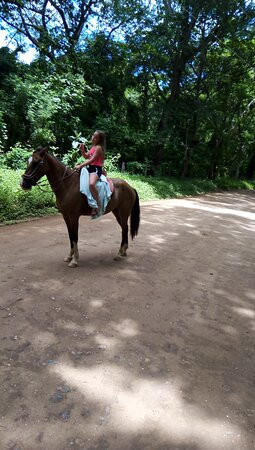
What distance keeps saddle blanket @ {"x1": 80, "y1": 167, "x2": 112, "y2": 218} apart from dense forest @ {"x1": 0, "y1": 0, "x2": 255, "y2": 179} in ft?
33.1

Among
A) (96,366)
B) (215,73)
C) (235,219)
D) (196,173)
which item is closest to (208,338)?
(96,366)

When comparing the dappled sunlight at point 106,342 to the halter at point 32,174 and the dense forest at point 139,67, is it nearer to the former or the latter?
the halter at point 32,174

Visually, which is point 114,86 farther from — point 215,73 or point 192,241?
point 192,241

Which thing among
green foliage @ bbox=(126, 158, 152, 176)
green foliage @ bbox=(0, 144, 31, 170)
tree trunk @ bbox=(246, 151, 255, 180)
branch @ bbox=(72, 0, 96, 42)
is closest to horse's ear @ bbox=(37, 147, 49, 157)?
green foliage @ bbox=(0, 144, 31, 170)

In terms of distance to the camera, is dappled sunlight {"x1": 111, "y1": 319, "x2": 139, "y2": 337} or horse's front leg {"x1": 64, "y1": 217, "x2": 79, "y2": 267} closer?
dappled sunlight {"x1": 111, "y1": 319, "x2": 139, "y2": 337}

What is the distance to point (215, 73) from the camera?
65.9 ft

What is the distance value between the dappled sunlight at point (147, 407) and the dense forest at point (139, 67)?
1297 cm

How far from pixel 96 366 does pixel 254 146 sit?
33445 millimetres

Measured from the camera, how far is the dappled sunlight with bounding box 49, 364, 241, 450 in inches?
91.4

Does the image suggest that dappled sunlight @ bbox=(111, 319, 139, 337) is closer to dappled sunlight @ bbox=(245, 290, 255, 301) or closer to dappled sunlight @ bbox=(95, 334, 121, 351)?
dappled sunlight @ bbox=(95, 334, 121, 351)

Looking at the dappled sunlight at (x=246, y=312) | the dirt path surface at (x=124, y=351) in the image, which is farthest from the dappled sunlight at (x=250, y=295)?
the dappled sunlight at (x=246, y=312)

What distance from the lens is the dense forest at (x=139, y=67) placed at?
16.2m

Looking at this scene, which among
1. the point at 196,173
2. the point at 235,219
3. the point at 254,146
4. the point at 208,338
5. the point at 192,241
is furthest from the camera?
the point at 254,146

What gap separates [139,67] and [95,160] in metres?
16.8
